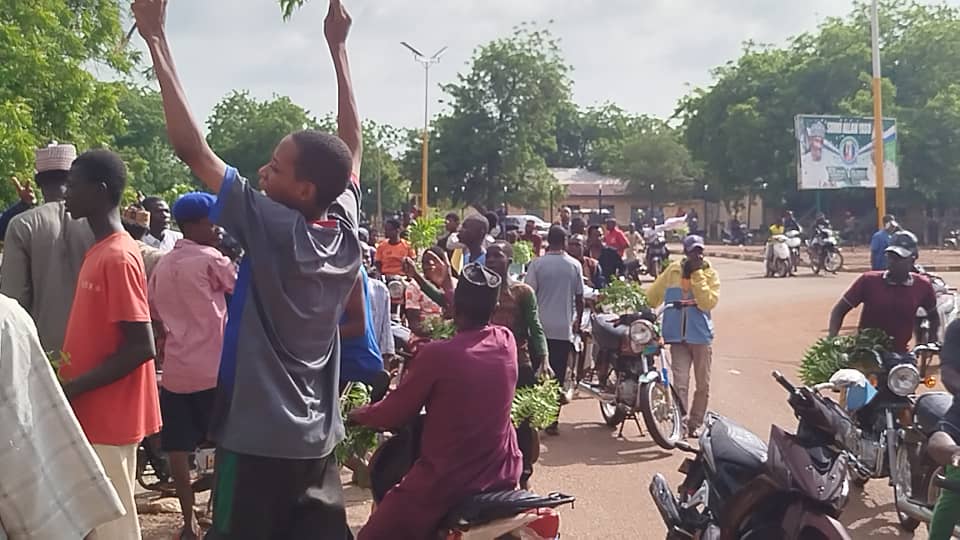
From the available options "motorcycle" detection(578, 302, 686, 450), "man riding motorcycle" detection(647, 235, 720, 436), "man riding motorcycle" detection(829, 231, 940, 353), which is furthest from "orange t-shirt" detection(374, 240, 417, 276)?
"man riding motorcycle" detection(829, 231, 940, 353)

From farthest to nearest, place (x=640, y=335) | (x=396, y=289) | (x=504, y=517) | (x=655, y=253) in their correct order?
(x=655, y=253), (x=396, y=289), (x=640, y=335), (x=504, y=517)

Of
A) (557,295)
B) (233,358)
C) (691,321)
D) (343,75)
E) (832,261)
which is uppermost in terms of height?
(343,75)

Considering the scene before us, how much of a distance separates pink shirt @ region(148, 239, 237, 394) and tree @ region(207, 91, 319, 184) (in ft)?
156

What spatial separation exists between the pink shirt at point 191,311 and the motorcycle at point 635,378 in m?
4.12

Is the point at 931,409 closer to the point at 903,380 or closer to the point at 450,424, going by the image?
the point at 903,380

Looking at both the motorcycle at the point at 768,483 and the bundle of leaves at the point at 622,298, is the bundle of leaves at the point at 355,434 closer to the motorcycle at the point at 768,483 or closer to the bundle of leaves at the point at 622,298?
the motorcycle at the point at 768,483

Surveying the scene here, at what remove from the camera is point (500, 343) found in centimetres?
418

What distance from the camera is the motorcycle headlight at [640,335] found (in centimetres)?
901

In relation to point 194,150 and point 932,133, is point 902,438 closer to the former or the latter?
point 194,150

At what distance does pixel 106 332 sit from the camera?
360 centimetres

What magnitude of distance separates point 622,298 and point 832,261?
1838 centimetres

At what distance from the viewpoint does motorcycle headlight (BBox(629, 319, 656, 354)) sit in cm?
901

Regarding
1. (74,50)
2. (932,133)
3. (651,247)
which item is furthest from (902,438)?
(932,133)

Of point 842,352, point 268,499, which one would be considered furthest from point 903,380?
point 268,499
